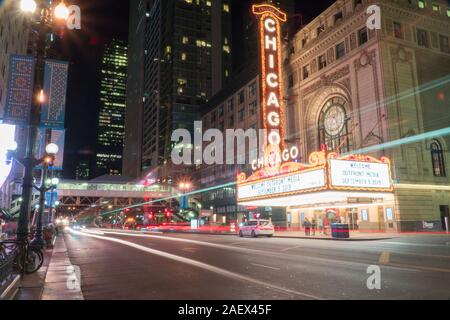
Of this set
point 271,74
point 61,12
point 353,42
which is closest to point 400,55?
Answer: point 353,42

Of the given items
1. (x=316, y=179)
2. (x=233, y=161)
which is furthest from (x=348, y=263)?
(x=233, y=161)

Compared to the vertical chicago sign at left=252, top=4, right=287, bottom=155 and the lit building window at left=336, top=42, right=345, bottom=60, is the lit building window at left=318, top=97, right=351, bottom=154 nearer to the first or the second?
the lit building window at left=336, top=42, right=345, bottom=60

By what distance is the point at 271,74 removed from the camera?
44.3 meters

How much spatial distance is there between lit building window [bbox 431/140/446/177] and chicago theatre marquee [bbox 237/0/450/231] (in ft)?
0.37

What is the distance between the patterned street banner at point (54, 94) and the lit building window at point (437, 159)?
3542 cm

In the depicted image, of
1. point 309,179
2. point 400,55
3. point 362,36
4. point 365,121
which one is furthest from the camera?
point 362,36

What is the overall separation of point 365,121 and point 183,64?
91.9 meters

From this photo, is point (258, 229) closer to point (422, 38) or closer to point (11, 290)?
point (11, 290)

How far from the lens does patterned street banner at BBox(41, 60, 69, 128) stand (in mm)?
14094

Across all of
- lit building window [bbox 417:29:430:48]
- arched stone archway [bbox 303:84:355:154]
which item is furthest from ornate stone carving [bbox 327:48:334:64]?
lit building window [bbox 417:29:430:48]

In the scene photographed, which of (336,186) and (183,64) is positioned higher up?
(183,64)

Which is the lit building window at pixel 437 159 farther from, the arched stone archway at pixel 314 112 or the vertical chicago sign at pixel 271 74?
the vertical chicago sign at pixel 271 74

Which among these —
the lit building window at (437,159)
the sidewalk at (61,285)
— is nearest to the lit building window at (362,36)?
the lit building window at (437,159)
